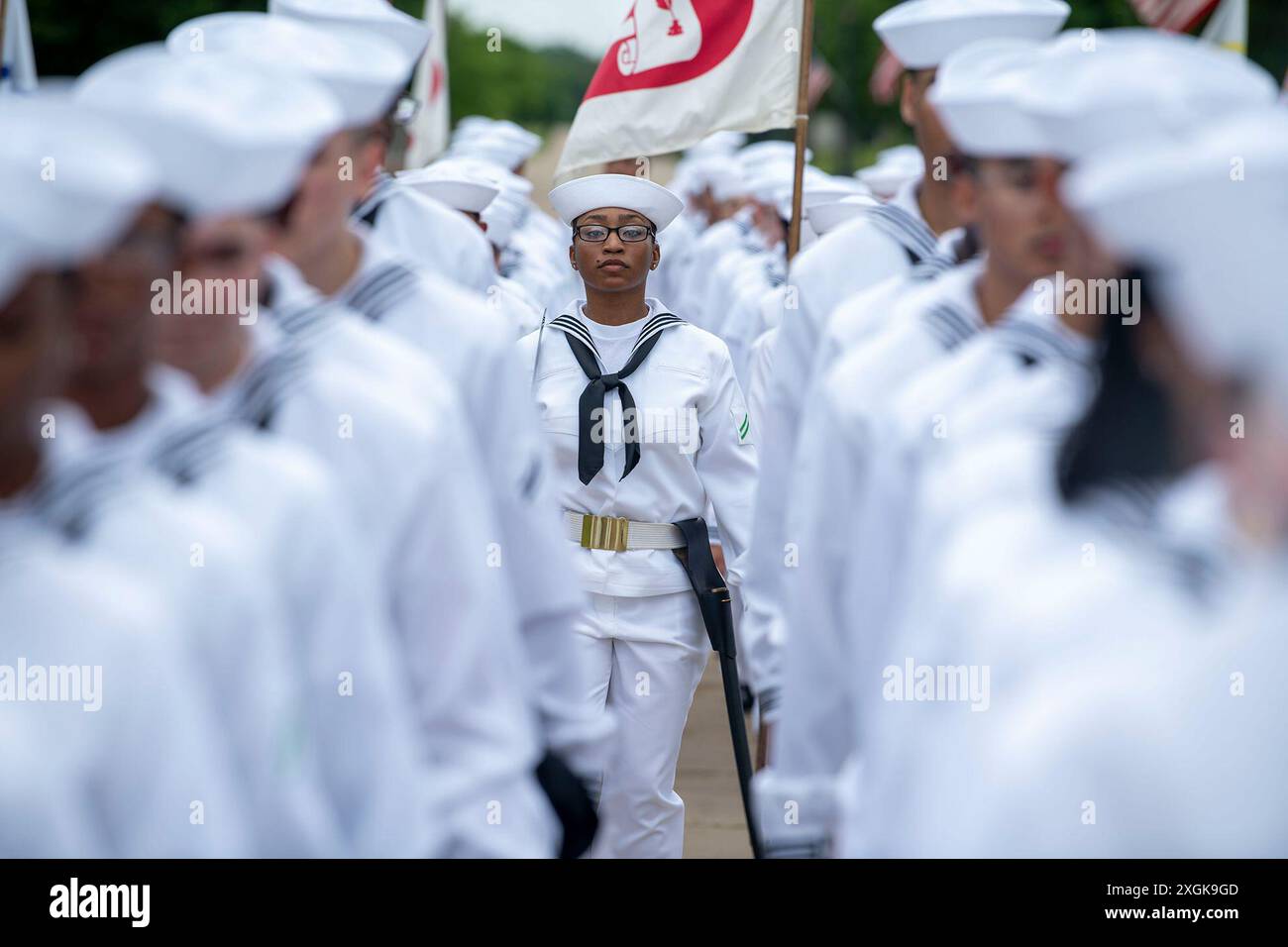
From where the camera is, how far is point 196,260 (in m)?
2.62

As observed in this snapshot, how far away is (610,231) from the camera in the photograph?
589 centimetres

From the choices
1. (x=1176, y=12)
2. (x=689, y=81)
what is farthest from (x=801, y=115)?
(x=1176, y=12)

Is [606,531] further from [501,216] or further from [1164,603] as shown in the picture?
[1164,603]

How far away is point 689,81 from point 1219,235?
157 inches

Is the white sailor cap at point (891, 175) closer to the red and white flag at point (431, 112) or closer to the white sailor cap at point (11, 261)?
the red and white flag at point (431, 112)

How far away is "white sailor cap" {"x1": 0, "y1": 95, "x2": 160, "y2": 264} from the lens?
2.09 meters

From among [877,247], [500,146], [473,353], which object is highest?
[500,146]

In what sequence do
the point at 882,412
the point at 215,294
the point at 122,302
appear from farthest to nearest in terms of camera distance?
the point at 882,412, the point at 215,294, the point at 122,302

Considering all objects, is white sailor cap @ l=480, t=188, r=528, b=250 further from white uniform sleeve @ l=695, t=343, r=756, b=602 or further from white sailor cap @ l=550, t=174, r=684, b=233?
white uniform sleeve @ l=695, t=343, r=756, b=602

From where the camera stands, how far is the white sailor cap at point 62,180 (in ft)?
6.86

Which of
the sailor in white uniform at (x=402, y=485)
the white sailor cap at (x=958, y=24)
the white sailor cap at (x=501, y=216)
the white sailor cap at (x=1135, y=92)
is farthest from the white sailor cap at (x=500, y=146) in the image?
the white sailor cap at (x=1135, y=92)

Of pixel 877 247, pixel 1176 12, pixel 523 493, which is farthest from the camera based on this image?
pixel 1176 12

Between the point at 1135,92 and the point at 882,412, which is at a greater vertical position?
the point at 1135,92

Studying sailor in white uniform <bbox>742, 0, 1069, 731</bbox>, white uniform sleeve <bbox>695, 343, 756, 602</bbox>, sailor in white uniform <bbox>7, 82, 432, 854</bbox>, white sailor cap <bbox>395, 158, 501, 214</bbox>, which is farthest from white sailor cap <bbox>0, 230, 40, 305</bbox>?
white sailor cap <bbox>395, 158, 501, 214</bbox>
